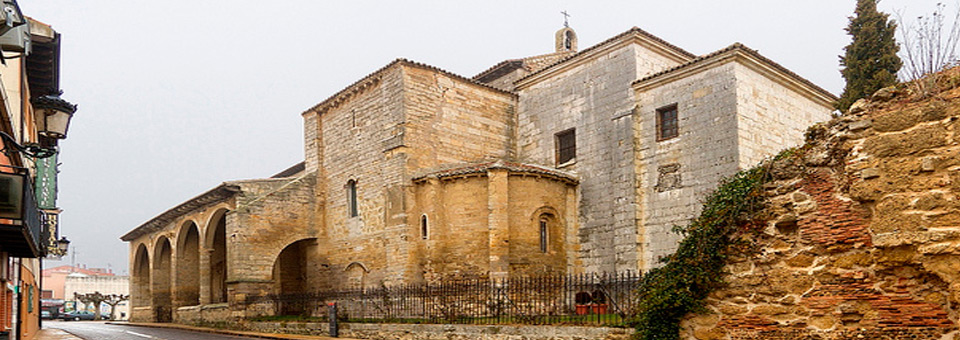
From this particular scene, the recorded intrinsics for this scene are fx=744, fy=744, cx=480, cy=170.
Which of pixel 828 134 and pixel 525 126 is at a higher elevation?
pixel 525 126

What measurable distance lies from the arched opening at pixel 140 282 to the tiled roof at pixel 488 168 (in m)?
22.8

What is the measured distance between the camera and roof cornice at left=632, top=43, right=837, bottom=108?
18.7 meters

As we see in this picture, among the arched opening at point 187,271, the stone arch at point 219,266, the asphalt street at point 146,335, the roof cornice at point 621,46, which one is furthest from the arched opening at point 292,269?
the roof cornice at point 621,46

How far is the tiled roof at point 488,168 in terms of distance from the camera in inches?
795

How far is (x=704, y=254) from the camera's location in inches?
333

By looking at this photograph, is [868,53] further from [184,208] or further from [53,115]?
[184,208]

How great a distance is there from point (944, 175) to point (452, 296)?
11.7 m

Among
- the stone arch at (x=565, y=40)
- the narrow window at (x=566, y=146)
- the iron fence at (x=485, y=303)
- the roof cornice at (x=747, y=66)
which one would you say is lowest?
the iron fence at (x=485, y=303)

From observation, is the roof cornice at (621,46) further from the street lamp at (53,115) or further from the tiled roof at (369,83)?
the street lamp at (53,115)

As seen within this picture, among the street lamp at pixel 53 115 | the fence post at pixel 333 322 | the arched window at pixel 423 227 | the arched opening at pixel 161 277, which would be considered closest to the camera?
the street lamp at pixel 53 115

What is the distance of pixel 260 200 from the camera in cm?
2464

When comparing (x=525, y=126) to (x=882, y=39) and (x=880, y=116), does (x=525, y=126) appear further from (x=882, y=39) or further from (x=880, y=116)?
(x=880, y=116)

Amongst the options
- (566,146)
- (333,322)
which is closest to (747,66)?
(566,146)

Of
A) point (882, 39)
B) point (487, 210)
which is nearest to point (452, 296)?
point (487, 210)
